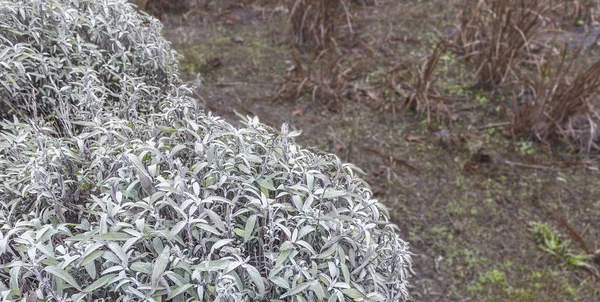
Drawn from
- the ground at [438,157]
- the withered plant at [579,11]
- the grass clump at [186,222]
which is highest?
the grass clump at [186,222]

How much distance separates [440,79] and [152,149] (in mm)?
3092

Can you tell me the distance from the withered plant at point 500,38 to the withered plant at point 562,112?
1.08 feet

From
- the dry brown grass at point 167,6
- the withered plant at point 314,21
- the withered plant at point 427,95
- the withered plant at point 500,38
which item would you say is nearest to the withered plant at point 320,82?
the withered plant at point 314,21

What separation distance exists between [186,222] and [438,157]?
96.7 inches

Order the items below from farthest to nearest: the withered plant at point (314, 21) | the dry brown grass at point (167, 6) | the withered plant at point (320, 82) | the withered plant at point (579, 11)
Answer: the dry brown grass at point (167, 6) < the withered plant at point (579, 11) < the withered plant at point (314, 21) < the withered plant at point (320, 82)

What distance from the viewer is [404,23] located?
15.9ft

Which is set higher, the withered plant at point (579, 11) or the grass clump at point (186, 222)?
the grass clump at point (186, 222)

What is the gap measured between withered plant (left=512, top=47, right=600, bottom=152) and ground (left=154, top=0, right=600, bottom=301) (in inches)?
3.9

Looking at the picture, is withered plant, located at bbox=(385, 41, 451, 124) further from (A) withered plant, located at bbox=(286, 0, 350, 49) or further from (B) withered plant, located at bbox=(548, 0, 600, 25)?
(B) withered plant, located at bbox=(548, 0, 600, 25)

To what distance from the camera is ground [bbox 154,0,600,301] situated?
275 centimetres

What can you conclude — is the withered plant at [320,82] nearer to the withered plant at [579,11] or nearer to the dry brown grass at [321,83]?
the dry brown grass at [321,83]

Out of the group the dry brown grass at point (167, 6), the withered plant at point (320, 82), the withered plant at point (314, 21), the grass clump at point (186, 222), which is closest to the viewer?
the grass clump at point (186, 222)

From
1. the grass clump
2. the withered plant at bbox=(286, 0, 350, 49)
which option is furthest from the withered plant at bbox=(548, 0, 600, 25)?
the grass clump

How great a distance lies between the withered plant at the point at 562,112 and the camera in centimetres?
329
